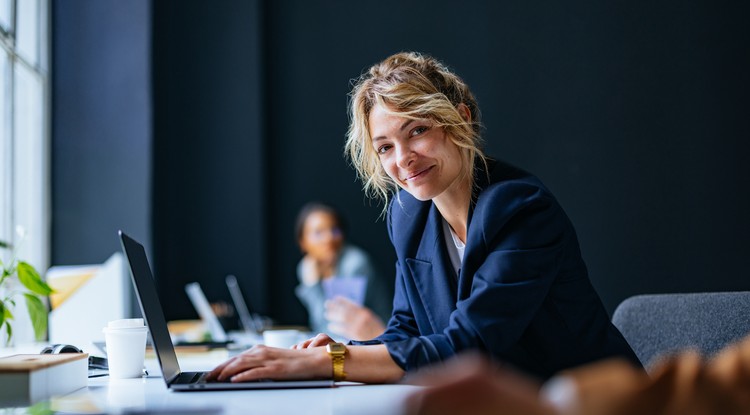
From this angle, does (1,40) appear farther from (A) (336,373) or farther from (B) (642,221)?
(B) (642,221)

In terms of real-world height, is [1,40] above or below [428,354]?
above

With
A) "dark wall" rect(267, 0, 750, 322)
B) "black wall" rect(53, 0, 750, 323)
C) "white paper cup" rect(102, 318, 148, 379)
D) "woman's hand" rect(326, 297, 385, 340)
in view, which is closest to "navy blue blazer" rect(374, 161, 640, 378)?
"white paper cup" rect(102, 318, 148, 379)

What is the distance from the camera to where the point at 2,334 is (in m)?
2.73

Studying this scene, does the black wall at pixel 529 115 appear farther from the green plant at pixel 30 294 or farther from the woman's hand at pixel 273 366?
the woman's hand at pixel 273 366

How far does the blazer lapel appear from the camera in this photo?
65.7 inches

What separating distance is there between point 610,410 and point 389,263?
4918 mm

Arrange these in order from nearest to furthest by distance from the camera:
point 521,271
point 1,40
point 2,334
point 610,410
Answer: point 610,410, point 521,271, point 2,334, point 1,40

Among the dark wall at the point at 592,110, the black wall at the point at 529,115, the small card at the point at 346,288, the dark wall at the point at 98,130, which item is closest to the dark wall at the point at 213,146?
the black wall at the point at 529,115

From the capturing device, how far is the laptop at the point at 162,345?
126cm

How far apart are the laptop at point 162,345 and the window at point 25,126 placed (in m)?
1.97

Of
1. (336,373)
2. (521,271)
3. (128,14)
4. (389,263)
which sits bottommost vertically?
(389,263)

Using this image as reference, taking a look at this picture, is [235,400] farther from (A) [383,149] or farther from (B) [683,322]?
(B) [683,322]

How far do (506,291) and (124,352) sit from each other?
71 centimetres

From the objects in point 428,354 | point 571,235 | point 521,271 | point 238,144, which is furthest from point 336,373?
point 238,144
